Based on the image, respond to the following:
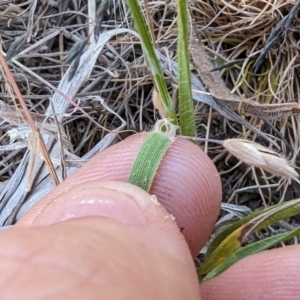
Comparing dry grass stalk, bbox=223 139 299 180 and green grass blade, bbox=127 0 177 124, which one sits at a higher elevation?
green grass blade, bbox=127 0 177 124

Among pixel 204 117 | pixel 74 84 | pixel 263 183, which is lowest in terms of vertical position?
pixel 263 183

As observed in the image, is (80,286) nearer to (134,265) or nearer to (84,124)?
(134,265)

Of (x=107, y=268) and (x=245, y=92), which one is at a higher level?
(x=107, y=268)

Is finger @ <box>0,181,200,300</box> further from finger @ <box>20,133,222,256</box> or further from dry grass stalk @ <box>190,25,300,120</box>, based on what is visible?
dry grass stalk @ <box>190,25,300,120</box>

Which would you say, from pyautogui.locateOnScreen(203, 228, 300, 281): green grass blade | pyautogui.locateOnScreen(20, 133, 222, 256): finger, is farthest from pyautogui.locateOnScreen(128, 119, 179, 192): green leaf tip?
pyautogui.locateOnScreen(203, 228, 300, 281): green grass blade

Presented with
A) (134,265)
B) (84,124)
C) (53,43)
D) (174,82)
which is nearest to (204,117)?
(174,82)

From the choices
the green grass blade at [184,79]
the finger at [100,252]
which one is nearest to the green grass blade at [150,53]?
the green grass blade at [184,79]
